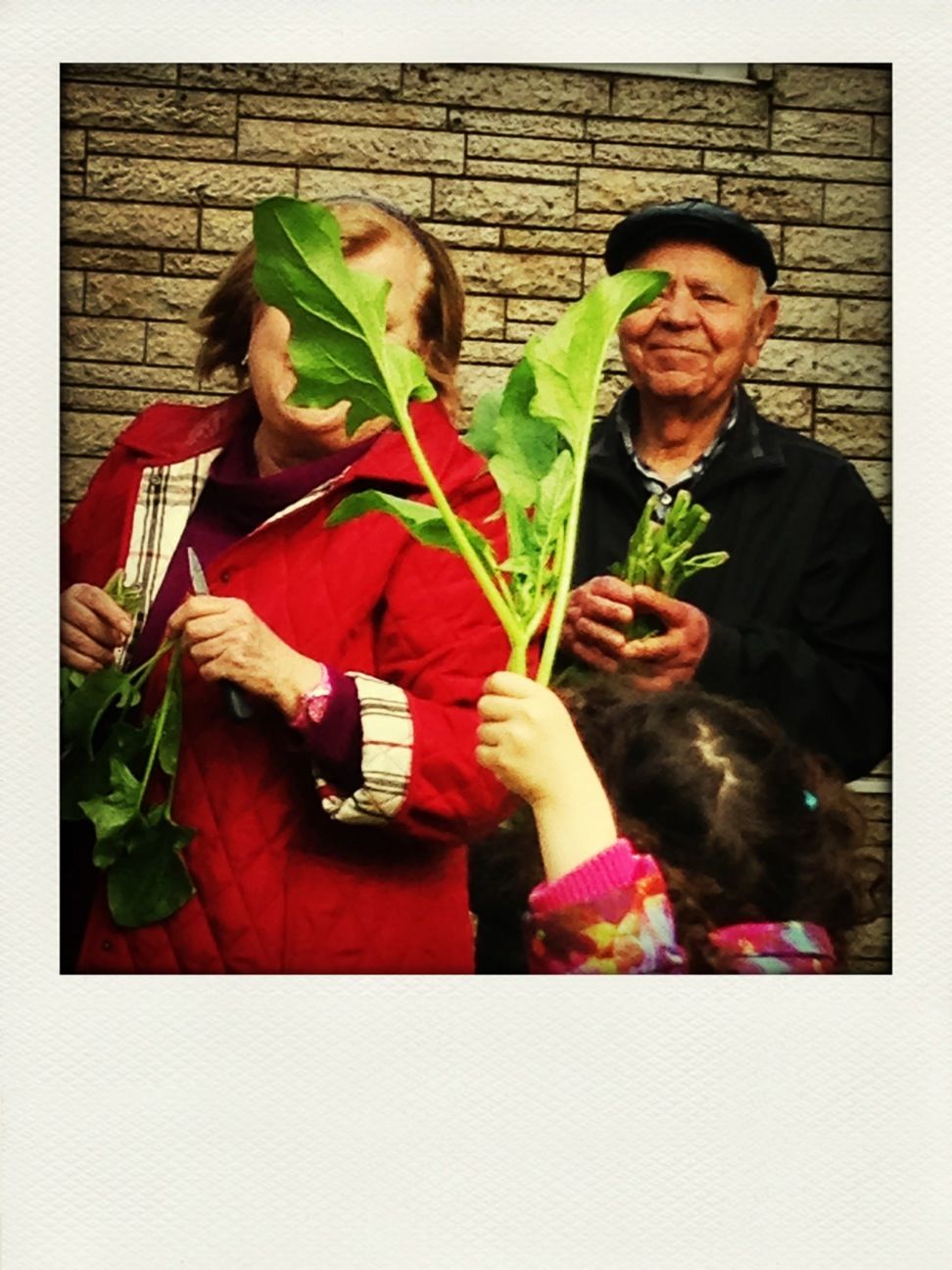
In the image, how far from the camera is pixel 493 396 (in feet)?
7.13

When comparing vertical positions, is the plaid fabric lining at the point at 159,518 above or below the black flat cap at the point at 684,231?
below

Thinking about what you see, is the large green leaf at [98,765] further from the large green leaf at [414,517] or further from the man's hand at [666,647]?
the man's hand at [666,647]

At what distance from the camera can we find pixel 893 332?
2.19m

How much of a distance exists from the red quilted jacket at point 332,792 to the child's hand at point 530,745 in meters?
0.03

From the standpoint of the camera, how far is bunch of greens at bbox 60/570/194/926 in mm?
2135

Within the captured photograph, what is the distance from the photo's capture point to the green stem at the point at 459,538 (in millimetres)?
2121

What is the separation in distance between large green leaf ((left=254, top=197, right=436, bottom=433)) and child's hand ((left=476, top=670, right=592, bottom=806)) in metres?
0.34

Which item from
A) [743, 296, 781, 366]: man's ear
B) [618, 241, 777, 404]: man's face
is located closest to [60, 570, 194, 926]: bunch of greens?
[618, 241, 777, 404]: man's face

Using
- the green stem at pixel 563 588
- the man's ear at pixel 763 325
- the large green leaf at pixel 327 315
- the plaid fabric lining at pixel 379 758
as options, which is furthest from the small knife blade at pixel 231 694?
the man's ear at pixel 763 325

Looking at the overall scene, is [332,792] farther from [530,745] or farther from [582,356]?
[582,356]

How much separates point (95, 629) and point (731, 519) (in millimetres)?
714
